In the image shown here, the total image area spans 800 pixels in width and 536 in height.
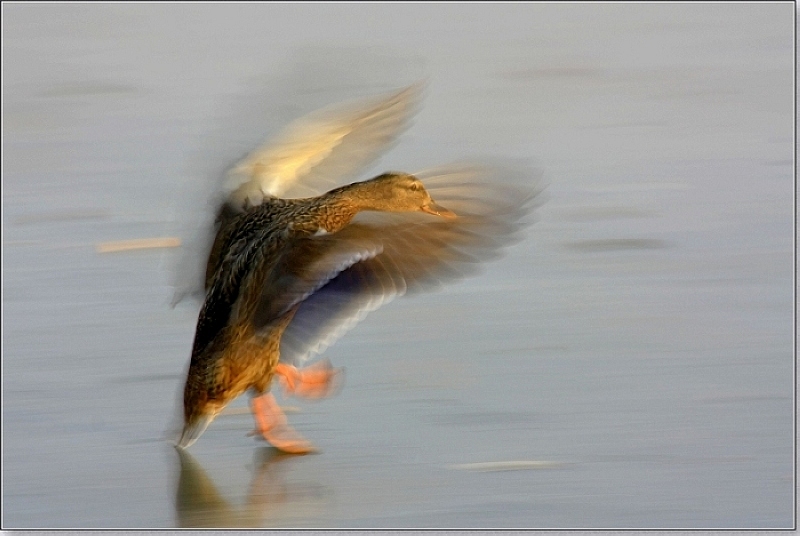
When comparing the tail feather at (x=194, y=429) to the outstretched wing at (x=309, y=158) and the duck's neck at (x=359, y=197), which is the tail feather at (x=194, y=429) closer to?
the outstretched wing at (x=309, y=158)

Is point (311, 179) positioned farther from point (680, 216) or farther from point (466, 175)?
point (680, 216)

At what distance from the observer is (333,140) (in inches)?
181

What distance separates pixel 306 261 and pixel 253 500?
630 mm

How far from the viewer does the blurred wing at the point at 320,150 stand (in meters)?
4.46

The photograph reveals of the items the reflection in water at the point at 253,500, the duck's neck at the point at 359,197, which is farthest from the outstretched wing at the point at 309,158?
the reflection in water at the point at 253,500

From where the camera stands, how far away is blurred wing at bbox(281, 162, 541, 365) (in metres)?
4.07

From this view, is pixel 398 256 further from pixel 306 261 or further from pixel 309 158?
pixel 309 158

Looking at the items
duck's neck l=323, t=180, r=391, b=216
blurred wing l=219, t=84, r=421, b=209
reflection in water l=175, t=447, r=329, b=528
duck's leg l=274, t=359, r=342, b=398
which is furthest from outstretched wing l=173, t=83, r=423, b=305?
reflection in water l=175, t=447, r=329, b=528

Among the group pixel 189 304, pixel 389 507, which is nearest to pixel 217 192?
pixel 189 304

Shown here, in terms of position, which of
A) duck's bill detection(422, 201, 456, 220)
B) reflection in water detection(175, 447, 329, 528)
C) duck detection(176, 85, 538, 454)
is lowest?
reflection in water detection(175, 447, 329, 528)

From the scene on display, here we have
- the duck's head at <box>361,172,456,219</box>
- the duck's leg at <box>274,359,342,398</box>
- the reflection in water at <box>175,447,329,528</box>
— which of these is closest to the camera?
the reflection in water at <box>175,447,329,528</box>

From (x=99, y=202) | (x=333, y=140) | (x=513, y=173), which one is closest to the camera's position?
(x=513, y=173)

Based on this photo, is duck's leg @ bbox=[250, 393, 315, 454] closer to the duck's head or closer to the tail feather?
the tail feather

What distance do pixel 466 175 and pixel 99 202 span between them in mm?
1564
